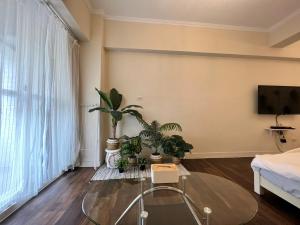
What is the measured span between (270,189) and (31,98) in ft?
9.80

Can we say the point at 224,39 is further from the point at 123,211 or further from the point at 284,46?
the point at 123,211

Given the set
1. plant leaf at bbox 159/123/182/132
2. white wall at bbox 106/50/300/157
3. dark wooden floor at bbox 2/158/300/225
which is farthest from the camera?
white wall at bbox 106/50/300/157

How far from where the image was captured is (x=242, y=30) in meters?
4.05

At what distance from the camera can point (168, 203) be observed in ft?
5.19

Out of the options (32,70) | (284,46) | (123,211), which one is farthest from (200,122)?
(32,70)

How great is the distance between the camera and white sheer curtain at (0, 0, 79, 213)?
5.41 ft

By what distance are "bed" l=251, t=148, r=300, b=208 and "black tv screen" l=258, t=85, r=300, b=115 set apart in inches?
73.3

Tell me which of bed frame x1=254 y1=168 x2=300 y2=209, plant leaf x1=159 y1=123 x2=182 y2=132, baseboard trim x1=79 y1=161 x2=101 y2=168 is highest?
plant leaf x1=159 y1=123 x2=182 y2=132

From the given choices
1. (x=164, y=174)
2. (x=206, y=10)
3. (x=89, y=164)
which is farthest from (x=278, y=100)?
(x=89, y=164)

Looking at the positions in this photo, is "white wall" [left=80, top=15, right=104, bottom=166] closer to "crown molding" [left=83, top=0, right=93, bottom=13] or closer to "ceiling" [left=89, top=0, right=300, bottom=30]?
"crown molding" [left=83, top=0, right=93, bottom=13]

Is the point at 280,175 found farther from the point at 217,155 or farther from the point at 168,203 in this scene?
the point at 217,155

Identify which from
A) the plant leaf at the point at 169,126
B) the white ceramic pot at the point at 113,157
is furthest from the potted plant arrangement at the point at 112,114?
the plant leaf at the point at 169,126

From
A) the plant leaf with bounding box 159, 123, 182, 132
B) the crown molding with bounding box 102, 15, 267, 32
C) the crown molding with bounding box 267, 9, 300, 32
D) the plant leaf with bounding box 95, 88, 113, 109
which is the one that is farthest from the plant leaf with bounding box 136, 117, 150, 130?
the crown molding with bounding box 267, 9, 300, 32

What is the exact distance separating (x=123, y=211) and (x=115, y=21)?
11.5 ft
